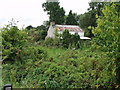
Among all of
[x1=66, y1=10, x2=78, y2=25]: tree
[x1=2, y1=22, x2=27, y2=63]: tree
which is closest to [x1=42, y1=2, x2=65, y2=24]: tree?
[x1=66, y1=10, x2=78, y2=25]: tree

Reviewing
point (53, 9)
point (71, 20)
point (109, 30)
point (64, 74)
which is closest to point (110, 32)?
point (109, 30)

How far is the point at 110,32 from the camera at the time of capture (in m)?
1.88

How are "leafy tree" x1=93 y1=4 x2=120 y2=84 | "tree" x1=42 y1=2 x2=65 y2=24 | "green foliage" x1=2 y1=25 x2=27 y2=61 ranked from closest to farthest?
"leafy tree" x1=93 y1=4 x2=120 y2=84, "tree" x1=42 y1=2 x2=65 y2=24, "green foliage" x1=2 y1=25 x2=27 y2=61

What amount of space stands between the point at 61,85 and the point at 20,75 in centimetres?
56

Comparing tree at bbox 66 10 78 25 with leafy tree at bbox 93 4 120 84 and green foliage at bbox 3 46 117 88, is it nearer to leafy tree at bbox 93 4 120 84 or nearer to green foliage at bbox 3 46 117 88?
green foliage at bbox 3 46 117 88

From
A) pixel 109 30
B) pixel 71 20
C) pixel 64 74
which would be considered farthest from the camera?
pixel 71 20

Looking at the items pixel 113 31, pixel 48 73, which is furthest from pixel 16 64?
pixel 113 31

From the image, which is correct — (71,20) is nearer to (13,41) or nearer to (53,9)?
(53,9)

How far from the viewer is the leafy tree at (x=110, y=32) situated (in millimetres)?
1837

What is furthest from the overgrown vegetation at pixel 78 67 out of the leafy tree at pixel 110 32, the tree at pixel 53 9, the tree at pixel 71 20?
the tree at pixel 71 20

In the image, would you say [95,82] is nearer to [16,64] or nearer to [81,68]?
[81,68]

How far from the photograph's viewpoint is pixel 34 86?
1.90 m

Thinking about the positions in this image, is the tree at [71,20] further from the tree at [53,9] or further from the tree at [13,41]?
the tree at [13,41]

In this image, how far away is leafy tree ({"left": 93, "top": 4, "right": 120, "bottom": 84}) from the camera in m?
1.84
